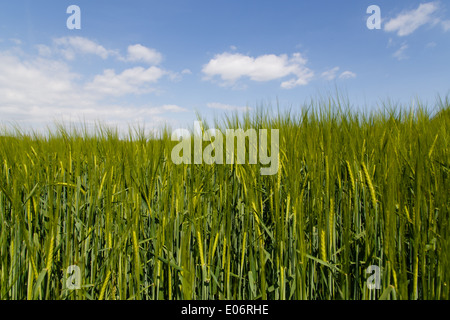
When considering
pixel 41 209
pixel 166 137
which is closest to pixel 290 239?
pixel 166 137

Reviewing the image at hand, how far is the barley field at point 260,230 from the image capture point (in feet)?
2.53

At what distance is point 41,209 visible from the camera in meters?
1.06

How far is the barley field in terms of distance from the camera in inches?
30.4

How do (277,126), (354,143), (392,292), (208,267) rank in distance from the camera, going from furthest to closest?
(277,126), (354,143), (208,267), (392,292)

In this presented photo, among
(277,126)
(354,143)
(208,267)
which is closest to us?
(208,267)

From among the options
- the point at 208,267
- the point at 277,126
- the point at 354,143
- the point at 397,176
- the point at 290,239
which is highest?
the point at 277,126

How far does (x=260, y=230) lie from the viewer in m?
0.91
